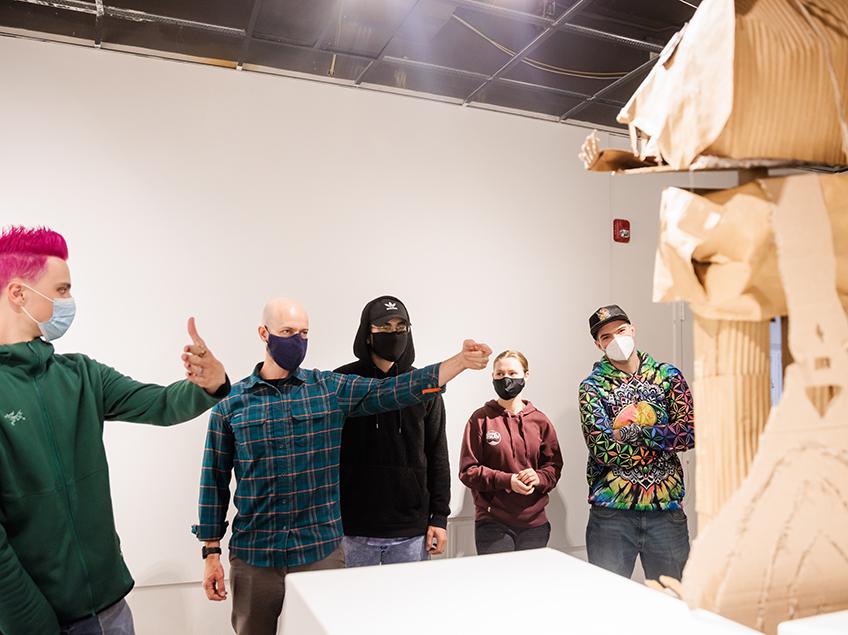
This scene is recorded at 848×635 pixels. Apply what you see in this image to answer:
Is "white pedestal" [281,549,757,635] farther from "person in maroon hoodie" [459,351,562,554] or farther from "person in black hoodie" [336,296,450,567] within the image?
"person in maroon hoodie" [459,351,562,554]

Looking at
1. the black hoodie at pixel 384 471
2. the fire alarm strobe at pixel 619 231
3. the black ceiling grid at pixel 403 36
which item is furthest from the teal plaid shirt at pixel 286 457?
the fire alarm strobe at pixel 619 231

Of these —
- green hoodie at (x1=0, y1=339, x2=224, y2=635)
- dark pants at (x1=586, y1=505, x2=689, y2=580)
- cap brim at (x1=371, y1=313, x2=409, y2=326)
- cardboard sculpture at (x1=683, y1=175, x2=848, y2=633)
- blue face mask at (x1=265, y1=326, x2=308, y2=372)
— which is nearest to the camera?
cardboard sculpture at (x1=683, y1=175, x2=848, y2=633)

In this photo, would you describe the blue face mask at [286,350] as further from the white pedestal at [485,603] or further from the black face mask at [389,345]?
the white pedestal at [485,603]

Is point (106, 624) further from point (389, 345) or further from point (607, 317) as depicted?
point (607, 317)

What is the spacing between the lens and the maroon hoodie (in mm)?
3012

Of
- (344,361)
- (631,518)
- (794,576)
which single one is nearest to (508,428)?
(631,518)

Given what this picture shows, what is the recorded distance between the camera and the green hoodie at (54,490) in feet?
4.70

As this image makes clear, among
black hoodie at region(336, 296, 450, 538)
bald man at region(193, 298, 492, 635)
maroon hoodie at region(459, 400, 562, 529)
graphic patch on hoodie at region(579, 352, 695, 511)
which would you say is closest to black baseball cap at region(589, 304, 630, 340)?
graphic patch on hoodie at region(579, 352, 695, 511)

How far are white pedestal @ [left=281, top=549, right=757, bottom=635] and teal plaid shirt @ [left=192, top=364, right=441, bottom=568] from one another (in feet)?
3.93

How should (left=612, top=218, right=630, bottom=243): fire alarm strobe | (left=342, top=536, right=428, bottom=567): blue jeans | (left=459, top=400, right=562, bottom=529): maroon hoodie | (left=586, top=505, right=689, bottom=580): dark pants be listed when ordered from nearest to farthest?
1. (left=342, top=536, right=428, bottom=567): blue jeans
2. (left=586, top=505, right=689, bottom=580): dark pants
3. (left=459, top=400, right=562, bottom=529): maroon hoodie
4. (left=612, top=218, right=630, bottom=243): fire alarm strobe

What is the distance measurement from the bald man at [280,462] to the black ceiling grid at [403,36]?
1.45m

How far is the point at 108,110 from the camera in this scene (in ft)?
10.2

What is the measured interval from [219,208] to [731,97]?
119 inches

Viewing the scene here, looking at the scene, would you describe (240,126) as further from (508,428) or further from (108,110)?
Answer: (508,428)
